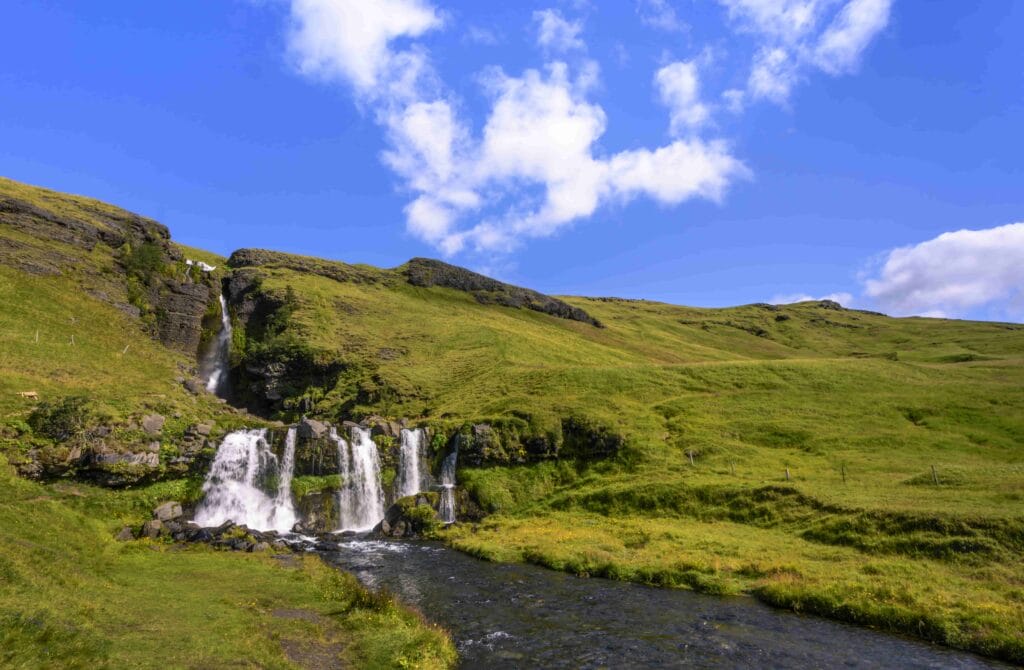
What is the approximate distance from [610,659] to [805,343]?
679ft

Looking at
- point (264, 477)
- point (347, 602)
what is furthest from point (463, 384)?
point (347, 602)

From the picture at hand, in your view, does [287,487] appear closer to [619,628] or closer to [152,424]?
[152,424]

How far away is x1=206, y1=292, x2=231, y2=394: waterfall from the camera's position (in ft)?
279

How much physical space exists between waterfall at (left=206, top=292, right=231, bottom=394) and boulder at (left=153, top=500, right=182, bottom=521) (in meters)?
43.6

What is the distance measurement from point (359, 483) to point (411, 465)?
5854 millimetres

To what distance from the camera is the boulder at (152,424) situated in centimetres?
4619

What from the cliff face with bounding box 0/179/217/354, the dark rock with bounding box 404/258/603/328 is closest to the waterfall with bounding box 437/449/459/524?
the cliff face with bounding box 0/179/217/354

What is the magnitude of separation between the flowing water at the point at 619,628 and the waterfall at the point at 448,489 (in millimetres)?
17216

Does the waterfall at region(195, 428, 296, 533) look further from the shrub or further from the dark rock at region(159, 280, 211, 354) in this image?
the dark rock at region(159, 280, 211, 354)

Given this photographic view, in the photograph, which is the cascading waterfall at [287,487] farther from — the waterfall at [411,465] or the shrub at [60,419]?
the shrub at [60,419]

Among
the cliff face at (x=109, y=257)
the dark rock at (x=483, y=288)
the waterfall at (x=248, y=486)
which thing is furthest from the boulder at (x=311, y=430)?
the dark rock at (x=483, y=288)

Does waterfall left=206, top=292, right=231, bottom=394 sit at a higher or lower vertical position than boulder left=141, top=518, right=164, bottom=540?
higher

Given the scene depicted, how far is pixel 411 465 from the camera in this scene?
5659 cm

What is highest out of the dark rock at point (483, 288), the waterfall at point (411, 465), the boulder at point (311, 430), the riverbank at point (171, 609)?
the dark rock at point (483, 288)
